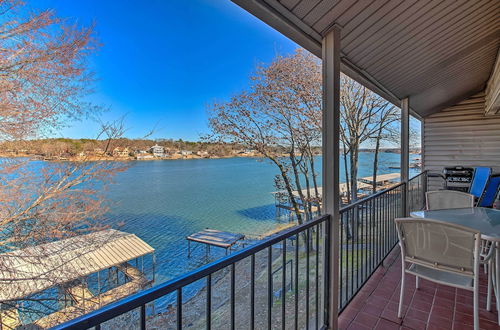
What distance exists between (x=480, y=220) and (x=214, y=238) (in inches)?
238

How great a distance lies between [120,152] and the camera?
17.1 feet

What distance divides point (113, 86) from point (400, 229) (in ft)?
21.7

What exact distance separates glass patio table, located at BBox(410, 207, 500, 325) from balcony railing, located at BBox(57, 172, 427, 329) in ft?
1.92

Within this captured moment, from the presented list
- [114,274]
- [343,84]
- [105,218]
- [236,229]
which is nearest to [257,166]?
[236,229]

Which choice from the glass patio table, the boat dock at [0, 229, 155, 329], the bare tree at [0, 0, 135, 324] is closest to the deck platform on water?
the boat dock at [0, 229, 155, 329]

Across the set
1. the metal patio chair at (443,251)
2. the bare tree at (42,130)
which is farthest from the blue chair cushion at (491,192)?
the bare tree at (42,130)

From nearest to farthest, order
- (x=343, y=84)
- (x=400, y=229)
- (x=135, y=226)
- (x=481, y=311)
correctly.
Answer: (x=400, y=229) < (x=481, y=311) < (x=135, y=226) < (x=343, y=84)

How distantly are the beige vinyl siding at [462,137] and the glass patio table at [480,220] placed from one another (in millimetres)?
4844

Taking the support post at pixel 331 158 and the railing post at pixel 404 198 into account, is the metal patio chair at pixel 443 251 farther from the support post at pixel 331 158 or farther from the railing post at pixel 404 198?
the railing post at pixel 404 198

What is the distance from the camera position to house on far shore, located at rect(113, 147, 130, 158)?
5.15 m

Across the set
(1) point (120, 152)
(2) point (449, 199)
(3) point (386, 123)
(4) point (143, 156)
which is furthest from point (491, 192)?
(1) point (120, 152)

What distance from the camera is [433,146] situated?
260 inches

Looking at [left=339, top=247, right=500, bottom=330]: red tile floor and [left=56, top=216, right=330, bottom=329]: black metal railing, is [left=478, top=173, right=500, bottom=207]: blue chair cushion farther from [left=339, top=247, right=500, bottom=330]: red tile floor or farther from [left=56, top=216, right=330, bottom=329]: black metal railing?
[left=56, top=216, right=330, bottom=329]: black metal railing

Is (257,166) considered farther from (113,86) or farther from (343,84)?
(113,86)
